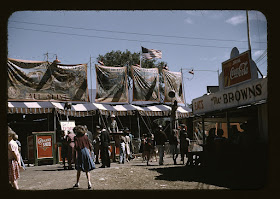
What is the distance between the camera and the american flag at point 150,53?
27203mm

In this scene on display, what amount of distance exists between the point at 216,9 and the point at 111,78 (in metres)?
18.7

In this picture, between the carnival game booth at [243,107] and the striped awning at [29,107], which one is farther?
the striped awning at [29,107]

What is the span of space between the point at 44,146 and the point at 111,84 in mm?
9539

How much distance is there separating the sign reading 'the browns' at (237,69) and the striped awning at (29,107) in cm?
1138

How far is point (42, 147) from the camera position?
14656mm

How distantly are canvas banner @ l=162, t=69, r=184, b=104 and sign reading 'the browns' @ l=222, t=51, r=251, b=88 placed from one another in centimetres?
1558

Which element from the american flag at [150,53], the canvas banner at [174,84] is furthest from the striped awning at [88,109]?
the american flag at [150,53]

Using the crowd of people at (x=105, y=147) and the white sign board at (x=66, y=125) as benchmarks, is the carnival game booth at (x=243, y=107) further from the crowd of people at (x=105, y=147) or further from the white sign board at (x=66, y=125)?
the white sign board at (x=66, y=125)

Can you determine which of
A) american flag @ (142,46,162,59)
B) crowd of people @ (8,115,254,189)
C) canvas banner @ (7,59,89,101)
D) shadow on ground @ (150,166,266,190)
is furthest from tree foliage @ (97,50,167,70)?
shadow on ground @ (150,166,266,190)

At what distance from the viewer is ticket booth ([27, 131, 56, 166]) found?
14477mm

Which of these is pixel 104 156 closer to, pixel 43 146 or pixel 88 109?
pixel 43 146

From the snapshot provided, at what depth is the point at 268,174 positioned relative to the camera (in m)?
4.93

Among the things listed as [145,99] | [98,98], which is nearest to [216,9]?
[98,98]

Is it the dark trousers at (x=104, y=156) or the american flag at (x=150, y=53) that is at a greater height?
the american flag at (x=150, y=53)
